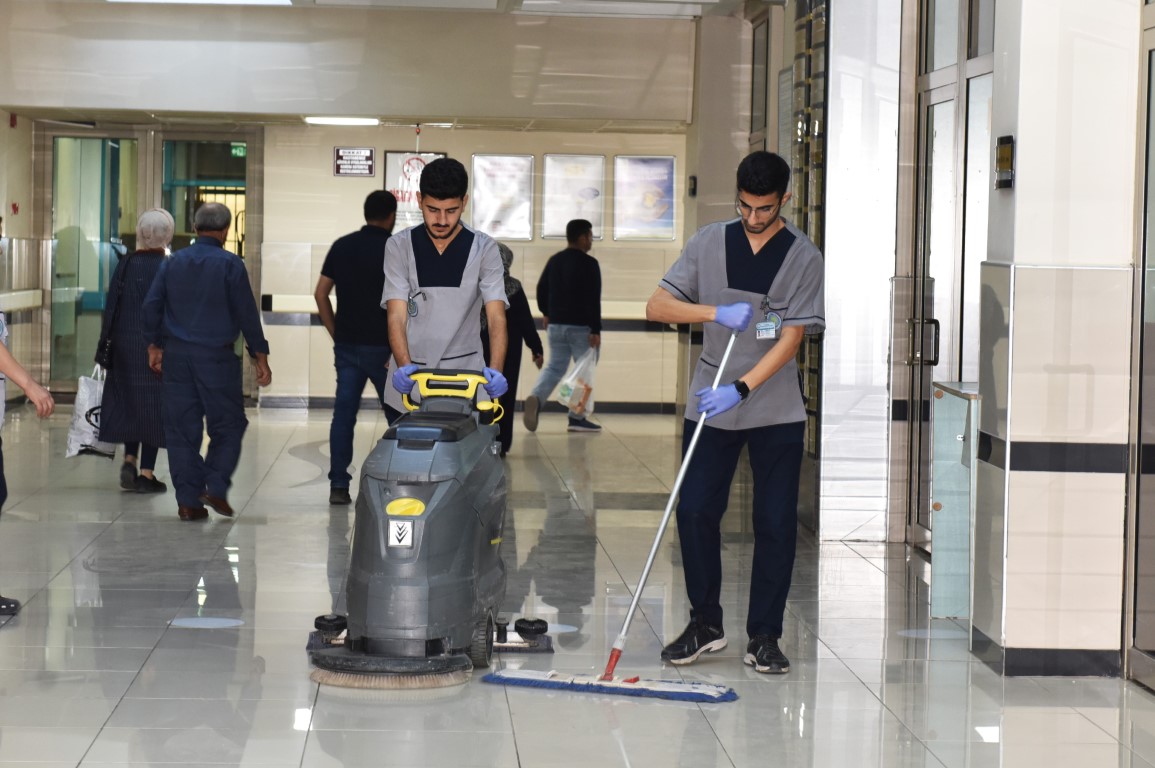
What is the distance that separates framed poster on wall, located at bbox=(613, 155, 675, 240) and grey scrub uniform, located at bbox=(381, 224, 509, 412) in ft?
25.1

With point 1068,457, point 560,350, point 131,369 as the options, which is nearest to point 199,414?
point 131,369

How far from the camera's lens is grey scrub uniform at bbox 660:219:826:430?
15.1 ft

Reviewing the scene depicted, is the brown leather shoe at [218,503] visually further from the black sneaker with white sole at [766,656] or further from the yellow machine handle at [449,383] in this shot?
the black sneaker with white sole at [766,656]

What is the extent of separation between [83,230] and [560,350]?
4259mm

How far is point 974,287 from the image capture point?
6617 mm

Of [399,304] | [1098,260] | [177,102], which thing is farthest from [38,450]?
[1098,260]

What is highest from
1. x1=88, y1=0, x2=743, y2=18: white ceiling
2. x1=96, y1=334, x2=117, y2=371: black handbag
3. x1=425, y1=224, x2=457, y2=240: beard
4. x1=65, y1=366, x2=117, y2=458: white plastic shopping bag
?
x1=88, y1=0, x2=743, y2=18: white ceiling

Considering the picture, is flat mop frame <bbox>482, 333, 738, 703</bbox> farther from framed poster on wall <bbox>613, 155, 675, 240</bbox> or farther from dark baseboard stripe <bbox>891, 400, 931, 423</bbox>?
framed poster on wall <bbox>613, 155, 675, 240</bbox>

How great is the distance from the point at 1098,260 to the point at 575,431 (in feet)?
23.1

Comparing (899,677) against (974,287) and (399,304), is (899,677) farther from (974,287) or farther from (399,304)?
(974,287)

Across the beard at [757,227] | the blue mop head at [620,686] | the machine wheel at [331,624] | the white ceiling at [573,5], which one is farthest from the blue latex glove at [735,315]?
the white ceiling at [573,5]

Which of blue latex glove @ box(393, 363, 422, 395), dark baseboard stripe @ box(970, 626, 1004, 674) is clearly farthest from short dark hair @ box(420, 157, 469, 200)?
dark baseboard stripe @ box(970, 626, 1004, 674)

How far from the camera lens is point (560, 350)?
36.6ft

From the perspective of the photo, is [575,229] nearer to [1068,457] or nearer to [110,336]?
[110,336]
